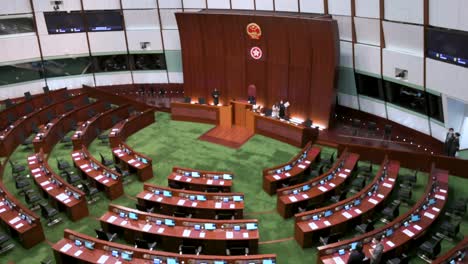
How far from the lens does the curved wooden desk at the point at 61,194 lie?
10875 mm

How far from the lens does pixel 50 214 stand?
10.6 m

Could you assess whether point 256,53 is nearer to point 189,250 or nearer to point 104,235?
point 189,250

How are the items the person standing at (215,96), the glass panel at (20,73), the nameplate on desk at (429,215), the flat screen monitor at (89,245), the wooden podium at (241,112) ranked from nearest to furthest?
1. the flat screen monitor at (89,245)
2. the nameplate on desk at (429,215)
3. the wooden podium at (241,112)
4. the person standing at (215,96)
5. the glass panel at (20,73)

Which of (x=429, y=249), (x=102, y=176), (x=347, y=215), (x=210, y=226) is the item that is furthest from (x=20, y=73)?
(x=429, y=249)

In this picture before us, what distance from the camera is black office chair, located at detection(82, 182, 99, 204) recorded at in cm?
1180

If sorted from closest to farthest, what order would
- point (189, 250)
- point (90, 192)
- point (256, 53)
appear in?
point (189, 250)
point (90, 192)
point (256, 53)

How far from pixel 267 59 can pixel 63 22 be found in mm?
9926

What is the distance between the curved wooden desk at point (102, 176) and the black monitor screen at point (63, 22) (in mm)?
8953

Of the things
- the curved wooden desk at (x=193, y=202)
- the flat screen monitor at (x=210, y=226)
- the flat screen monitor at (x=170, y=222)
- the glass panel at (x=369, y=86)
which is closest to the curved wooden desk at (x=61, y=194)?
the curved wooden desk at (x=193, y=202)

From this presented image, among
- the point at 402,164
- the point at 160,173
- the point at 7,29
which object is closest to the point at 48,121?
the point at 7,29

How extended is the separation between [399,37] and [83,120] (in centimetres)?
1297

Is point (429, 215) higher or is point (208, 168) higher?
point (208, 168)

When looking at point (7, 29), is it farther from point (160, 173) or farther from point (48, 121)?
point (160, 173)

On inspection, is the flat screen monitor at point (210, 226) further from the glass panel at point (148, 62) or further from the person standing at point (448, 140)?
the glass panel at point (148, 62)
